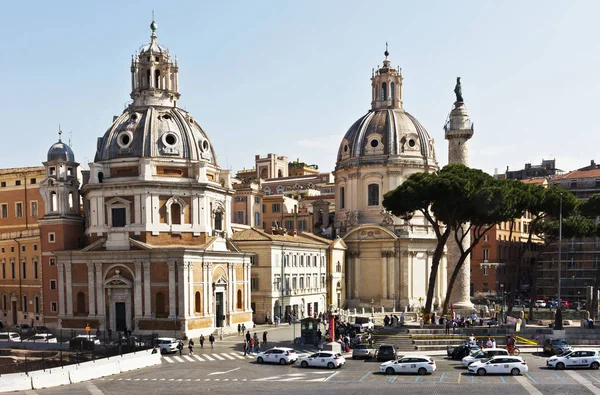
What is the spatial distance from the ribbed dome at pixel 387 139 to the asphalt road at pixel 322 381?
144 ft

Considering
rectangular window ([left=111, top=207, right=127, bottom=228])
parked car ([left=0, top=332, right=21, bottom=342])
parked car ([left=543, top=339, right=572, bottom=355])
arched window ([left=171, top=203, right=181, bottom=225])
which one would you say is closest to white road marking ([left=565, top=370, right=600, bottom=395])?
parked car ([left=543, top=339, right=572, bottom=355])

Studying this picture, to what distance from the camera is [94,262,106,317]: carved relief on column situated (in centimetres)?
6131

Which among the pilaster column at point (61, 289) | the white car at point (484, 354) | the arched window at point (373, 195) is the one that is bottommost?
the white car at point (484, 354)

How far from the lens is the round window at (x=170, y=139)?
6391 centimetres

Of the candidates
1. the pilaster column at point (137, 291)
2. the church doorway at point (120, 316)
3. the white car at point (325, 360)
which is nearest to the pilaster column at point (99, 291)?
the church doorway at point (120, 316)

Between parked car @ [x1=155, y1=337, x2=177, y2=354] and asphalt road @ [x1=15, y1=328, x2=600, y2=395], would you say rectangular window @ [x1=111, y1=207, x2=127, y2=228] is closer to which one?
parked car @ [x1=155, y1=337, x2=177, y2=354]

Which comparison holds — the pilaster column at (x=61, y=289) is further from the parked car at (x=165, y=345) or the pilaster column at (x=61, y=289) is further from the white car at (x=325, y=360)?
the white car at (x=325, y=360)

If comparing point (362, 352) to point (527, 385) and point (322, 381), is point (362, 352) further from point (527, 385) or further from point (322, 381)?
point (527, 385)

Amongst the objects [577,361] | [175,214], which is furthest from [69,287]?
[577,361]

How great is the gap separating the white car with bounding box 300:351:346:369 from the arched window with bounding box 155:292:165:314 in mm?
20211

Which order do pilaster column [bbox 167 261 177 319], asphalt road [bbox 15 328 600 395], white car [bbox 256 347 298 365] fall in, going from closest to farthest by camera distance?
1. asphalt road [bbox 15 328 600 395]
2. white car [bbox 256 347 298 365]
3. pilaster column [bbox 167 261 177 319]

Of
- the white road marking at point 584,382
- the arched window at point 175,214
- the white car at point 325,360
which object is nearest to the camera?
the white road marking at point 584,382

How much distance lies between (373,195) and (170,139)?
30804 millimetres

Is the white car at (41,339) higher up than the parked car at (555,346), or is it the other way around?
the parked car at (555,346)
